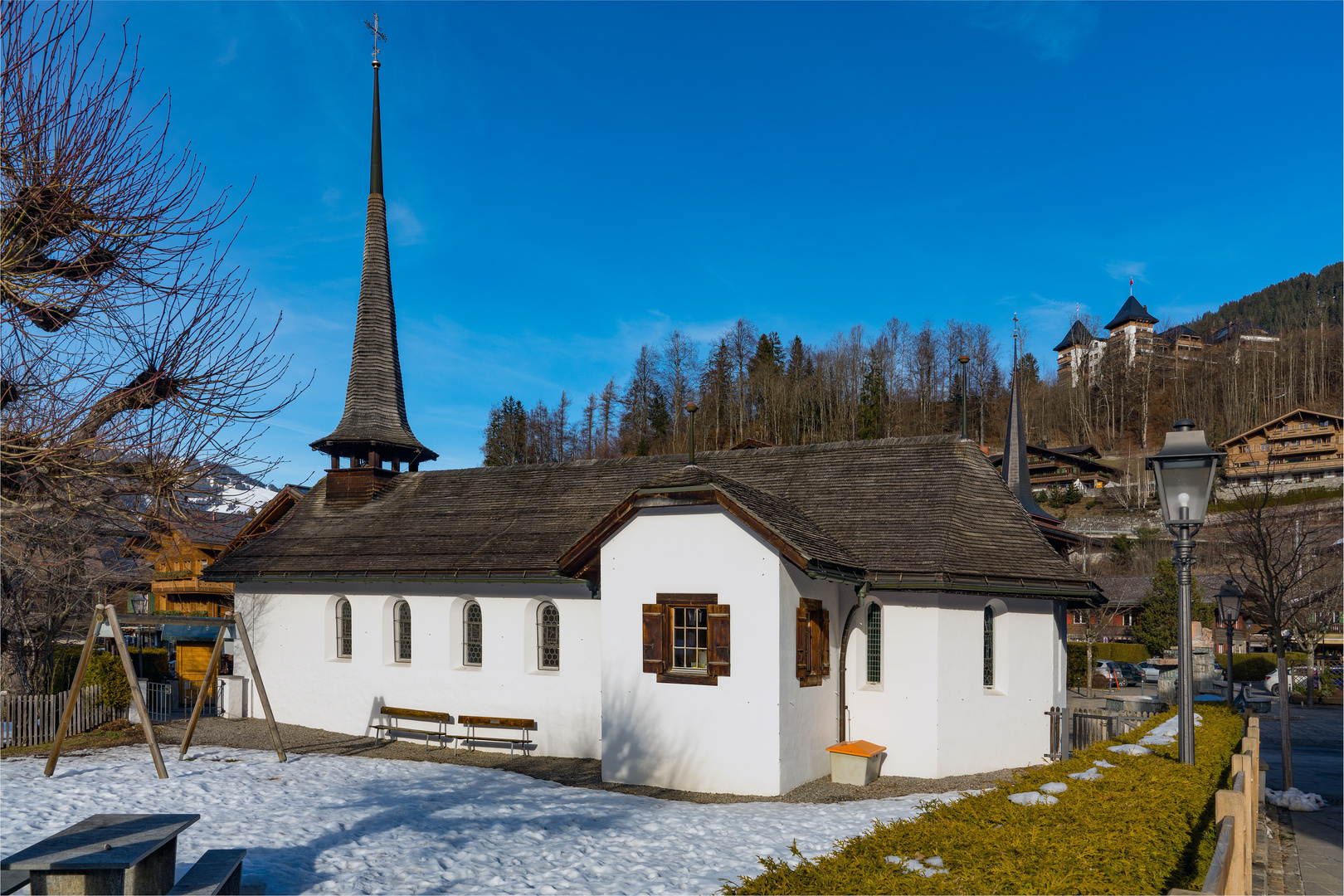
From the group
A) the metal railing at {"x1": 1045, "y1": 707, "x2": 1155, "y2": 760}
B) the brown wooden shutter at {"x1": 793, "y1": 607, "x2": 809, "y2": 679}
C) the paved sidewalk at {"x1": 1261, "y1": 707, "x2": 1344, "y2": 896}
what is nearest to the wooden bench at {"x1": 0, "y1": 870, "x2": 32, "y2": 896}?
the brown wooden shutter at {"x1": 793, "y1": 607, "x2": 809, "y2": 679}

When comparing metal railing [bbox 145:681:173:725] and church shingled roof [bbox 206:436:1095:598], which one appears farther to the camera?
metal railing [bbox 145:681:173:725]

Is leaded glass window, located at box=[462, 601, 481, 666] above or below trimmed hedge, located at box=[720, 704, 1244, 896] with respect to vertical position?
below

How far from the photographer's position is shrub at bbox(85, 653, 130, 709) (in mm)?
18141

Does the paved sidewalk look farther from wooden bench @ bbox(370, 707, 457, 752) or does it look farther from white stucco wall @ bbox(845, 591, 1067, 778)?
wooden bench @ bbox(370, 707, 457, 752)

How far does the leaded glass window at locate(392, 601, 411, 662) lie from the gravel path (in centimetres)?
181

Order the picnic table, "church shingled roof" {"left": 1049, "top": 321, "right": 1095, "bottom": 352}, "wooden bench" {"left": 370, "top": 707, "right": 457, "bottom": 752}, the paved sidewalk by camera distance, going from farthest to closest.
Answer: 1. "church shingled roof" {"left": 1049, "top": 321, "right": 1095, "bottom": 352}
2. "wooden bench" {"left": 370, "top": 707, "right": 457, "bottom": 752}
3. the paved sidewalk
4. the picnic table

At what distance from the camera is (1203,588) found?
45.6m

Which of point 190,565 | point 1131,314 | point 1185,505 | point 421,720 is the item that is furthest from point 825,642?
point 1131,314

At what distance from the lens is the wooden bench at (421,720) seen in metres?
17.3

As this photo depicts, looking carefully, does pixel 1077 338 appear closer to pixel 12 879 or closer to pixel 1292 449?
pixel 1292 449

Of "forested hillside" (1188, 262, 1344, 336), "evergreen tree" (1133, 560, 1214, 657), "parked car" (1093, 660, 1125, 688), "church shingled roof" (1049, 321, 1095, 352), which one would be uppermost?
"forested hillside" (1188, 262, 1344, 336)

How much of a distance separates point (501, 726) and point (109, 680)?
8.93m

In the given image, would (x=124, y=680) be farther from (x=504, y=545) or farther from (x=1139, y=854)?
(x=1139, y=854)

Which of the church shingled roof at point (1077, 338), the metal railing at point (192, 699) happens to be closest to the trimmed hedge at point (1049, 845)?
the metal railing at point (192, 699)
